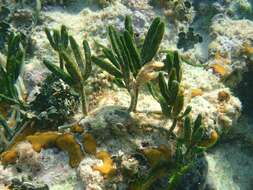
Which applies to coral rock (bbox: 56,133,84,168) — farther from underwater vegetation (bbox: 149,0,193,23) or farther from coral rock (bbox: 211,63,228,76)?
underwater vegetation (bbox: 149,0,193,23)

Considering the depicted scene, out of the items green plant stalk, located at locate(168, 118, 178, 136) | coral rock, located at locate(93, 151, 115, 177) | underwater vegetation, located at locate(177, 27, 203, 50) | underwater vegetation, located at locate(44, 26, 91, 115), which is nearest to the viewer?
coral rock, located at locate(93, 151, 115, 177)

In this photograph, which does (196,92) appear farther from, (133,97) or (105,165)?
(105,165)

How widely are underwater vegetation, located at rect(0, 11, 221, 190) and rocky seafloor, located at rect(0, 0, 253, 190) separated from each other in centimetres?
10

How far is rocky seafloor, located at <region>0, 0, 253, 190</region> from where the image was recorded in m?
3.58

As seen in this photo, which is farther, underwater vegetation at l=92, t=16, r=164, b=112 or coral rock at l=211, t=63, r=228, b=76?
coral rock at l=211, t=63, r=228, b=76

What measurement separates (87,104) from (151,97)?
0.86m

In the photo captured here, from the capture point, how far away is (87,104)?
13.4 feet

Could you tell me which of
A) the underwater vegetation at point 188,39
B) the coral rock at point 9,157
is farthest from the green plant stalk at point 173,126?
the underwater vegetation at point 188,39

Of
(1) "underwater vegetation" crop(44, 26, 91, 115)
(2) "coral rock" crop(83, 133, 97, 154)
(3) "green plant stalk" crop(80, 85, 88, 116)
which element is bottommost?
(2) "coral rock" crop(83, 133, 97, 154)

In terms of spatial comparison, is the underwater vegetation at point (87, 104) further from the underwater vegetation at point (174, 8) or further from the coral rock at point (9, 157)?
the underwater vegetation at point (174, 8)

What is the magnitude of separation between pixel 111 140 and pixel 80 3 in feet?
10.9

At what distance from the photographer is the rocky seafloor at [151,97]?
3.58 metres

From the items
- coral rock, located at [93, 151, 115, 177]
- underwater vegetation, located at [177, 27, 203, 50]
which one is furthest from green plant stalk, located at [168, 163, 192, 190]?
underwater vegetation, located at [177, 27, 203, 50]

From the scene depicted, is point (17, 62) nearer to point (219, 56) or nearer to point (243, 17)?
point (219, 56)
